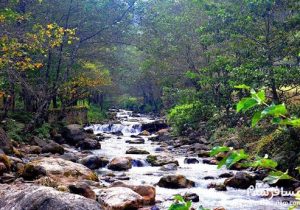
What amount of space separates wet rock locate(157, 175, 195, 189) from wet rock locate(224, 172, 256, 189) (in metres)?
1.20

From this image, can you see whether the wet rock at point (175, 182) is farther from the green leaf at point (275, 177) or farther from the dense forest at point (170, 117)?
the green leaf at point (275, 177)

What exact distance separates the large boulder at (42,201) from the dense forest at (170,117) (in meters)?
0.03

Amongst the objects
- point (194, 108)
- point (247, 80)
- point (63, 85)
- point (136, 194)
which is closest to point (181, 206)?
point (136, 194)

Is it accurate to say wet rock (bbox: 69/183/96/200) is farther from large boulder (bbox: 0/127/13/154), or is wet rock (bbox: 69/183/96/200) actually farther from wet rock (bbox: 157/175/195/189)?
large boulder (bbox: 0/127/13/154)

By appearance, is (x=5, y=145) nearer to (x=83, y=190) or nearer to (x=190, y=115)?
(x=83, y=190)

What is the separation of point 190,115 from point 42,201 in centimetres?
1666

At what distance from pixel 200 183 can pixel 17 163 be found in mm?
6098

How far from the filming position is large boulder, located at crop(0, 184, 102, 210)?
6844 mm

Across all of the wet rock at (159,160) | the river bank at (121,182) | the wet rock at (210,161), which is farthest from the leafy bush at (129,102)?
the wet rock at (210,161)

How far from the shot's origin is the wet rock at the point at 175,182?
38.9 ft

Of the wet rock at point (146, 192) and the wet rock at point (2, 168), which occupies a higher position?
the wet rock at point (2, 168)

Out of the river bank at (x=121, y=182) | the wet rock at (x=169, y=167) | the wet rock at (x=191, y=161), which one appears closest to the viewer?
the river bank at (x=121, y=182)

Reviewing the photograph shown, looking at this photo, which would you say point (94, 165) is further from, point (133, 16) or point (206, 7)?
point (133, 16)

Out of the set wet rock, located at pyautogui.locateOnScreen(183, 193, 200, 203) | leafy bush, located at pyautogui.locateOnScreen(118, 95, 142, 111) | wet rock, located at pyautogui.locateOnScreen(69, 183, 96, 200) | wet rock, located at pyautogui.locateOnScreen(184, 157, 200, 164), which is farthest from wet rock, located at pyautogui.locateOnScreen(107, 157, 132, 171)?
leafy bush, located at pyautogui.locateOnScreen(118, 95, 142, 111)
